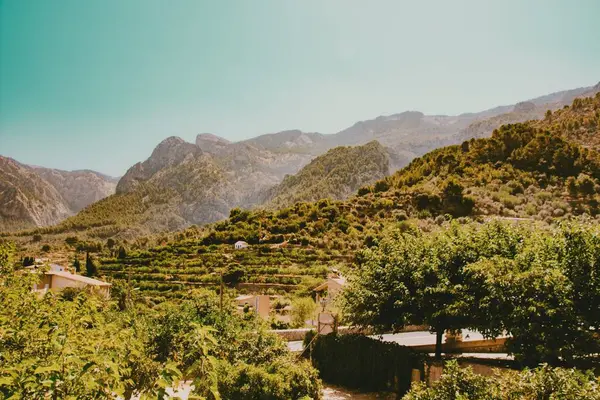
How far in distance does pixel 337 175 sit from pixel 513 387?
14153 centimetres

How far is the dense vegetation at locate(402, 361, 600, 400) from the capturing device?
5.72m

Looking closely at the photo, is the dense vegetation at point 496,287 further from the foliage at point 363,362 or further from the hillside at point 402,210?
the hillside at point 402,210

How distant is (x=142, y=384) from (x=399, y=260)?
1100cm

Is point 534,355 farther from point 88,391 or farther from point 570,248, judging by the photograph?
point 88,391

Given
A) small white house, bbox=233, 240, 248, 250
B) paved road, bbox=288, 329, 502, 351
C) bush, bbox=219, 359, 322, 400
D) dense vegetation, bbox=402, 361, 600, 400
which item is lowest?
paved road, bbox=288, 329, 502, 351

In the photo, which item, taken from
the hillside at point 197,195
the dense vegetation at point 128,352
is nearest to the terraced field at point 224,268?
the dense vegetation at point 128,352

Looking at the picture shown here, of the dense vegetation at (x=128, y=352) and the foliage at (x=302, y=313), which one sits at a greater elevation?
the dense vegetation at (x=128, y=352)

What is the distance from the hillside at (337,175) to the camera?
136 m

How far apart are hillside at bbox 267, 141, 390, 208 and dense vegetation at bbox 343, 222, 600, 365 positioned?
113559 mm

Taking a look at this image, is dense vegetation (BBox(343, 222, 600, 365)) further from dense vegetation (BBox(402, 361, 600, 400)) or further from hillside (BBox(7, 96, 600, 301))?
hillside (BBox(7, 96, 600, 301))

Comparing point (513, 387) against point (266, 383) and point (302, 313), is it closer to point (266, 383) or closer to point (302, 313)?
point (266, 383)

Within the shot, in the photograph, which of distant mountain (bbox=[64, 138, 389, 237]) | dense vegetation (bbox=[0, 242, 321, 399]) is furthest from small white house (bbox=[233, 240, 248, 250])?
distant mountain (bbox=[64, 138, 389, 237])

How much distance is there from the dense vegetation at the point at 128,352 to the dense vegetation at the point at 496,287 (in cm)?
430

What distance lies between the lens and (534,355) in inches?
418
